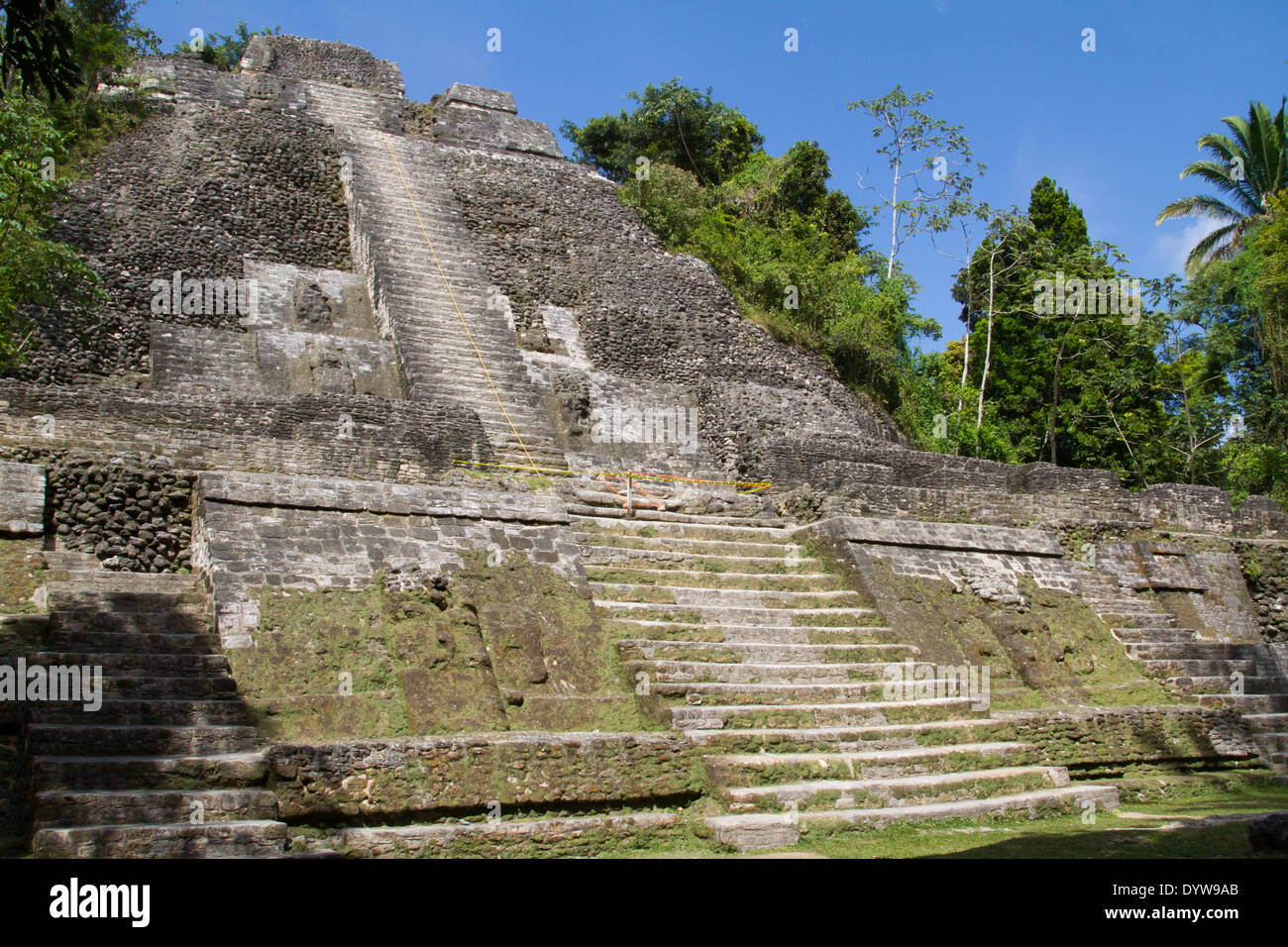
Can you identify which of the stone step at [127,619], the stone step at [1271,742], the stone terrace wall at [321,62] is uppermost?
the stone terrace wall at [321,62]

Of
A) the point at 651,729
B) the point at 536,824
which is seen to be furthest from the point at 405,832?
the point at 651,729

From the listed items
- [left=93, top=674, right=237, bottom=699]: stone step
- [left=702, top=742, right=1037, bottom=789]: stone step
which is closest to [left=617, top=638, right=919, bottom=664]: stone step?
[left=702, top=742, right=1037, bottom=789]: stone step

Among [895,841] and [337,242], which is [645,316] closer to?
[337,242]

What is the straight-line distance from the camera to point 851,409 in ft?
→ 56.9

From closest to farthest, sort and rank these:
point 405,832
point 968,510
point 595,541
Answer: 1. point 405,832
2. point 595,541
3. point 968,510

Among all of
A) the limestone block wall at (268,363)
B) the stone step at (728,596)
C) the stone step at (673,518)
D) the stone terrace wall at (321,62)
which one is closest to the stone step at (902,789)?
the stone step at (728,596)

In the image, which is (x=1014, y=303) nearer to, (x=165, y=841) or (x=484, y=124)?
(x=484, y=124)

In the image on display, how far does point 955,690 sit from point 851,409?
27.7ft

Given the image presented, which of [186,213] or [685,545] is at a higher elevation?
[186,213]

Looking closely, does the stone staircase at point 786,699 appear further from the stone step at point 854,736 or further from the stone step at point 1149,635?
the stone step at point 1149,635

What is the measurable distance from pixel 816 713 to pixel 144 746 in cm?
478

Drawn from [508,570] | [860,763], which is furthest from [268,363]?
[860,763]

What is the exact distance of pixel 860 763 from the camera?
313 inches

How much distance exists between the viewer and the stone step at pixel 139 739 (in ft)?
19.2
